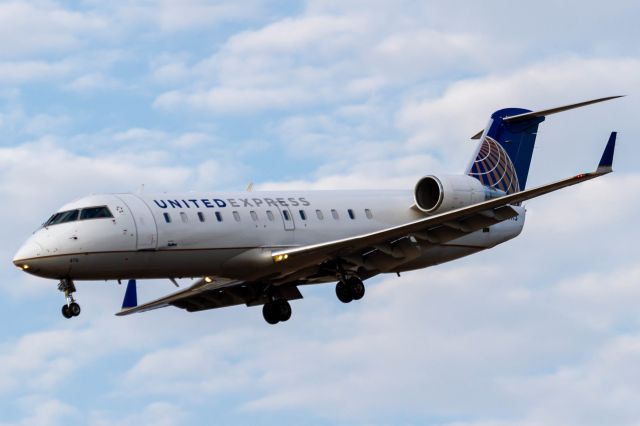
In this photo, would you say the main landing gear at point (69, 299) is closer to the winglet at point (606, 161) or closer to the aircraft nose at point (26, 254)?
the aircraft nose at point (26, 254)

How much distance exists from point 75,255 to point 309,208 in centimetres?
661

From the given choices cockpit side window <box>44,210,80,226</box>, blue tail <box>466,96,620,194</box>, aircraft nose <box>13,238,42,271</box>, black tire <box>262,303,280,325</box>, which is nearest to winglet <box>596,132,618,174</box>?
blue tail <box>466,96,620,194</box>

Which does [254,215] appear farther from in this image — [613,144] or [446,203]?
[613,144]

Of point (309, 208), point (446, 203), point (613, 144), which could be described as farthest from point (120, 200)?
point (613, 144)

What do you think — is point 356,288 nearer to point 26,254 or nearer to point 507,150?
point 507,150

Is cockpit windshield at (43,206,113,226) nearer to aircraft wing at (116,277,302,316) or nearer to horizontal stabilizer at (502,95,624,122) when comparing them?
aircraft wing at (116,277,302,316)

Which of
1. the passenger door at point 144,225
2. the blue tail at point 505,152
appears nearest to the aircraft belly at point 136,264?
the passenger door at point 144,225

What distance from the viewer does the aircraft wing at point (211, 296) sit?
40812mm

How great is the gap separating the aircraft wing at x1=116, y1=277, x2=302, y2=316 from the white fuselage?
1580 mm

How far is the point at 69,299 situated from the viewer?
3606 cm

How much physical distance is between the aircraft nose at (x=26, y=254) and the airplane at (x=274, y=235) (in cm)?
2

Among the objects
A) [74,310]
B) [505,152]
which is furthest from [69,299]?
[505,152]

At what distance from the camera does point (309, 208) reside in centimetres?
3934

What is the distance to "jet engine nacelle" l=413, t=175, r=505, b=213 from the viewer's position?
39.8m
